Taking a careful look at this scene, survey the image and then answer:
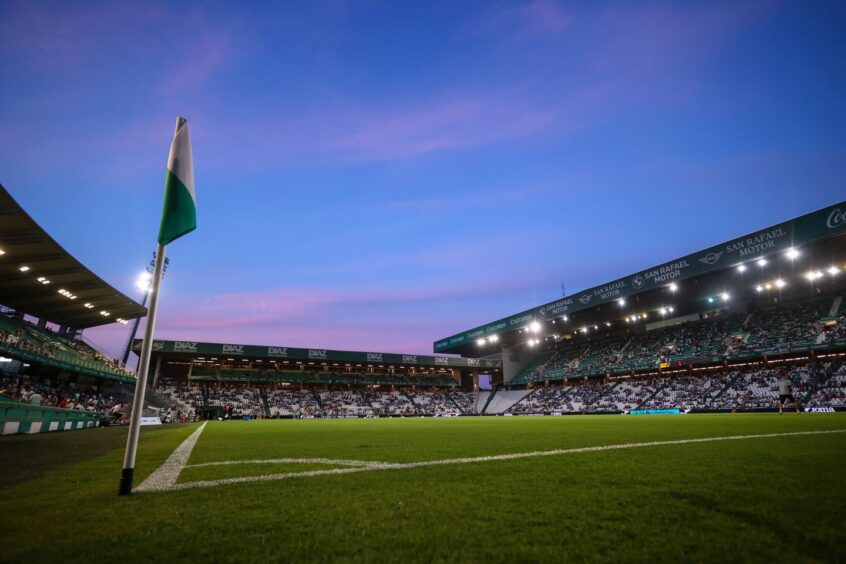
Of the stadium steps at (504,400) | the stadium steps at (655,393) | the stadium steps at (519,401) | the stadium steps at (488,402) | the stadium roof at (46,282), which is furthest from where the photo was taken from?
the stadium steps at (488,402)

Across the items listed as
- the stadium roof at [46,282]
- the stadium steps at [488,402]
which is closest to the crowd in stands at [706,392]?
the stadium steps at [488,402]

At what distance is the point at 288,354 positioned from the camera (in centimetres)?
5072

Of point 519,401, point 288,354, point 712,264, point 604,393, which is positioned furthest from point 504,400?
point 712,264

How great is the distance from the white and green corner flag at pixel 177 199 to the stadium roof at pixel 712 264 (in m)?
34.2

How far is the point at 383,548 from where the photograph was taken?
193 centimetres

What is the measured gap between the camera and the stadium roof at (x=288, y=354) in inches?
1781

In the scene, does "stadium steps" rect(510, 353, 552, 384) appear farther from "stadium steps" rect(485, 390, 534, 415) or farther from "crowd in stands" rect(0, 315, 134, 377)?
"crowd in stands" rect(0, 315, 134, 377)

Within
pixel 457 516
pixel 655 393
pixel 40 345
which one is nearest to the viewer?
pixel 457 516

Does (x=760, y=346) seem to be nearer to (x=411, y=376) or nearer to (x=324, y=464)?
(x=324, y=464)

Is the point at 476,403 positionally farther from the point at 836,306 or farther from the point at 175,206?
the point at 175,206

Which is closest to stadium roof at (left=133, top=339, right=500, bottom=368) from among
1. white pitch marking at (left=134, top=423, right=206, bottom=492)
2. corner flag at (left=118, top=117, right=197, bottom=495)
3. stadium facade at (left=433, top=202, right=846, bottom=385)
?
stadium facade at (left=433, top=202, right=846, bottom=385)

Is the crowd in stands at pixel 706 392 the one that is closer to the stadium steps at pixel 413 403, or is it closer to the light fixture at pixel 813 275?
the light fixture at pixel 813 275

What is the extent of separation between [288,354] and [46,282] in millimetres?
28875

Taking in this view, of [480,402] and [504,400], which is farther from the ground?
[504,400]
